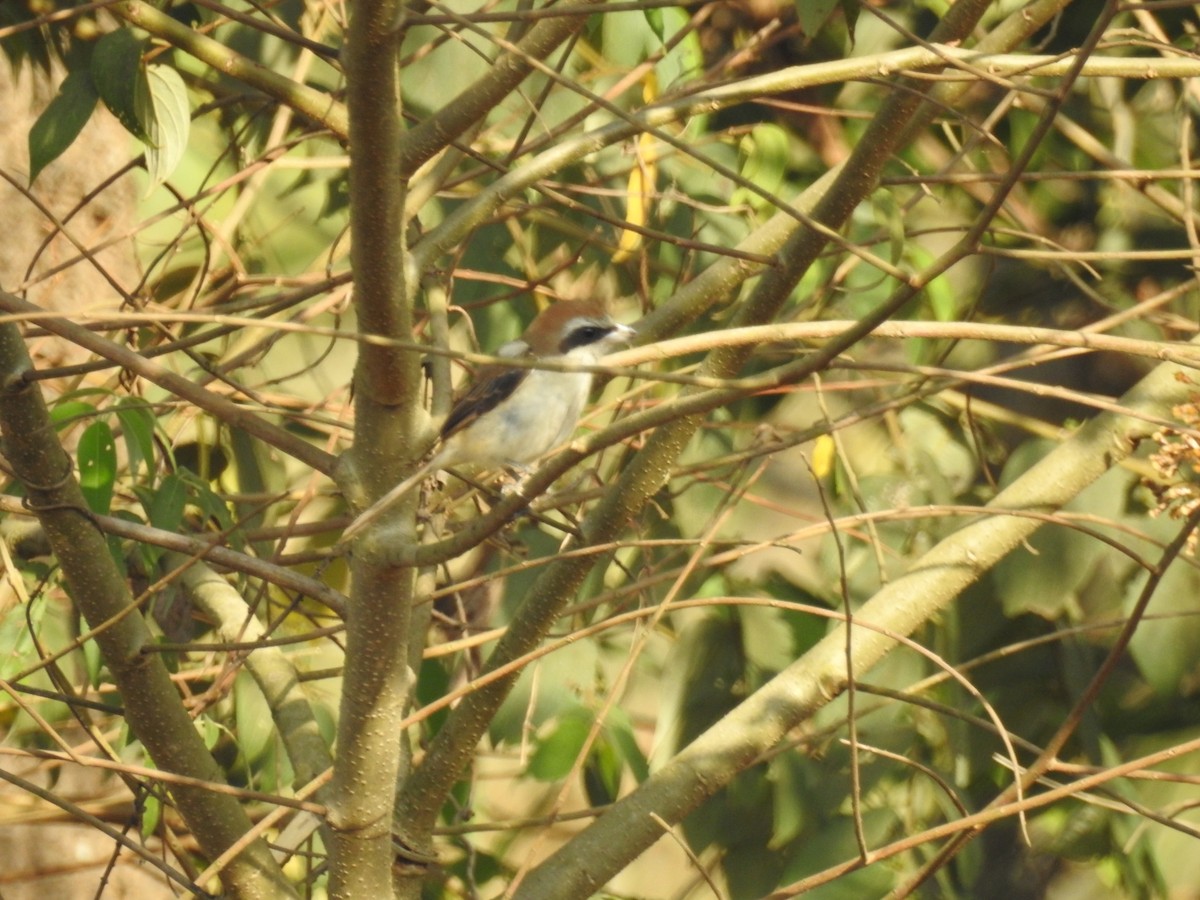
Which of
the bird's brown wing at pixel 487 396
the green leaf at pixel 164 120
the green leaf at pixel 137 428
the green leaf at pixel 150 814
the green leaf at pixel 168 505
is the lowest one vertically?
the green leaf at pixel 150 814

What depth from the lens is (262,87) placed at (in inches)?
83.4

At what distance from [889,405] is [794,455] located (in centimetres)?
201

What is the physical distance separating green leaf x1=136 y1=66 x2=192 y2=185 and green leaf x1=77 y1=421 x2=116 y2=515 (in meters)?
0.53

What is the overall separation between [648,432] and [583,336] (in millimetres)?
383

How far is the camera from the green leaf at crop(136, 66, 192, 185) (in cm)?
246

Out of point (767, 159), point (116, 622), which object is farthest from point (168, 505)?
point (767, 159)

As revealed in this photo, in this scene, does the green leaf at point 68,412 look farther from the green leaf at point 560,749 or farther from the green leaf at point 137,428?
the green leaf at point 560,749

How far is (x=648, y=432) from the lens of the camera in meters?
3.14

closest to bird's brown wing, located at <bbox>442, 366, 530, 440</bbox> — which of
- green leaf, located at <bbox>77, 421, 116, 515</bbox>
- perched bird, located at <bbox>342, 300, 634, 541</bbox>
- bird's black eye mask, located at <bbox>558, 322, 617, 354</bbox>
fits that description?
perched bird, located at <bbox>342, 300, 634, 541</bbox>

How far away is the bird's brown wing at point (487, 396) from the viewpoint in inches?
133

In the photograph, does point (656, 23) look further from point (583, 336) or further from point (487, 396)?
point (487, 396)

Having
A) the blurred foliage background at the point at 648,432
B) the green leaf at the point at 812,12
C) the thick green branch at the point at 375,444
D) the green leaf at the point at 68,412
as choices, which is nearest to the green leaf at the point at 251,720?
the blurred foliage background at the point at 648,432

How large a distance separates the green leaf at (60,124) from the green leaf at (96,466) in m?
0.58

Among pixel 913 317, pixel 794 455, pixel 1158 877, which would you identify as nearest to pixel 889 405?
pixel 913 317
